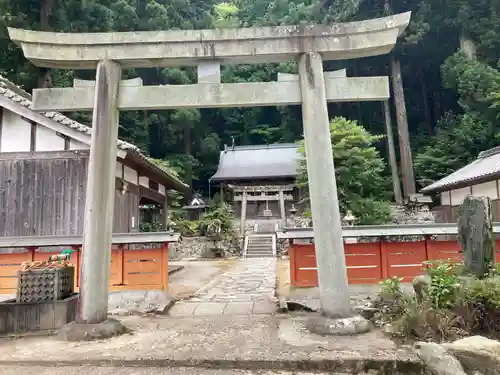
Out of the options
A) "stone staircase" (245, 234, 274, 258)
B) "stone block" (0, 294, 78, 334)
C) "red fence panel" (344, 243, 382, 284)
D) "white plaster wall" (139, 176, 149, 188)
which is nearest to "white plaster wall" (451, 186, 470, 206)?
"stone staircase" (245, 234, 274, 258)

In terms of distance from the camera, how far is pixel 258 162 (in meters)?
34.6

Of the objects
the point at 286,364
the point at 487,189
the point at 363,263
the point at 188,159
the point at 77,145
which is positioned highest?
the point at 188,159

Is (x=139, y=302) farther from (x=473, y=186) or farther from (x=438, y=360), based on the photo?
(x=473, y=186)

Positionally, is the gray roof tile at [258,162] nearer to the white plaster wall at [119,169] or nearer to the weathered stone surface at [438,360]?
the white plaster wall at [119,169]

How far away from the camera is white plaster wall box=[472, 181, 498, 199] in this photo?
15.6 metres

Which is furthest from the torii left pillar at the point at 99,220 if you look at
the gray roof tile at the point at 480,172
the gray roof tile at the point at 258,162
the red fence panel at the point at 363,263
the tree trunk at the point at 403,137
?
the tree trunk at the point at 403,137

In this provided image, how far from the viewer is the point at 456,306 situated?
207 inches

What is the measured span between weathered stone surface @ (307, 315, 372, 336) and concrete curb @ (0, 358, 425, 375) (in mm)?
1022

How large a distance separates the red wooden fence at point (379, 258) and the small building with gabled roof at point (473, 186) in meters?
7.27

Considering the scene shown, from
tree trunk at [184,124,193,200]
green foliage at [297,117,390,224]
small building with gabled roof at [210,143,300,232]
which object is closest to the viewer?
green foliage at [297,117,390,224]

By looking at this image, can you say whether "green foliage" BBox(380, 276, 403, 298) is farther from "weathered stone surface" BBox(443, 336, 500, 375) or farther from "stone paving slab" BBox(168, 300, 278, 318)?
"stone paving slab" BBox(168, 300, 278, 318)

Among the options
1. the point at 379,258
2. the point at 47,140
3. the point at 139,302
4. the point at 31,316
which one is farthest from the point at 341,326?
the point at 47,140

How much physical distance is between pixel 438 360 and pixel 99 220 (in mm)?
4941

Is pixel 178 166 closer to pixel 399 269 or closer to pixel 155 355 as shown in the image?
pixel 399 269
